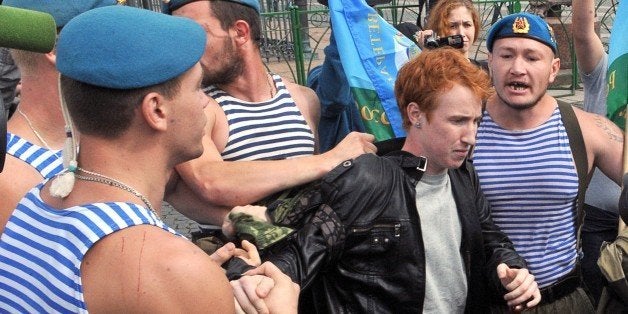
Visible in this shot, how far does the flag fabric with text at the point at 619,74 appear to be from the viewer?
11.1ft

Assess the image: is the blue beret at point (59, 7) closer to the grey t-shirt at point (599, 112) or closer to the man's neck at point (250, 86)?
the man's neck at point (250, 86)

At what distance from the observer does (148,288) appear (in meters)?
1.50

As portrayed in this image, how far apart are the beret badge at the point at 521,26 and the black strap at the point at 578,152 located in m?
0.37

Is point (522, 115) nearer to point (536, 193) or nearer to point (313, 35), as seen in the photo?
point (536, 193)

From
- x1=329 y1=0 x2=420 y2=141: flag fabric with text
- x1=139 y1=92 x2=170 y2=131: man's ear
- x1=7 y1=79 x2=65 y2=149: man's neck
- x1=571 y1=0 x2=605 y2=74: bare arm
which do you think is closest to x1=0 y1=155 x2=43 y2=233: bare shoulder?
x1=7 y1=79 x2=65 y2=149: man's neck

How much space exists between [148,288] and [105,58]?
479mm

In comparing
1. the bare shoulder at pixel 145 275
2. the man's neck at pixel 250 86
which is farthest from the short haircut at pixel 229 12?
the bare shoulder at pixel 145 275

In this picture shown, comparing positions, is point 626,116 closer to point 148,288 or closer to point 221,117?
point 221,117

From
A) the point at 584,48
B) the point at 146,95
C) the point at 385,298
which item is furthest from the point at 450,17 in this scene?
the point at 146,95

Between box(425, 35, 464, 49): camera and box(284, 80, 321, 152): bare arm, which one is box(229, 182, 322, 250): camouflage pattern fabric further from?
box(425, 35, 464, 49): camera

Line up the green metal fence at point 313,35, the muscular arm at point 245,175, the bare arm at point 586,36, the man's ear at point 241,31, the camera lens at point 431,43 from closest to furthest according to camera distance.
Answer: the muscular arm at point 245,175
the man's ear at point 241,31
the bare arm at point 586,36
the camera lens at point 431,43
the green metal fence at point 313,35

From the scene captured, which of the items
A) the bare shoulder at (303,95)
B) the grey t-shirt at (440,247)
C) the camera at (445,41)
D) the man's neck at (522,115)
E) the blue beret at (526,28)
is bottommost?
the grey t-shirt at (440,247)

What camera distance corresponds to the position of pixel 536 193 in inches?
119

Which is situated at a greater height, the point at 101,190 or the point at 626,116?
the point at 101,190
